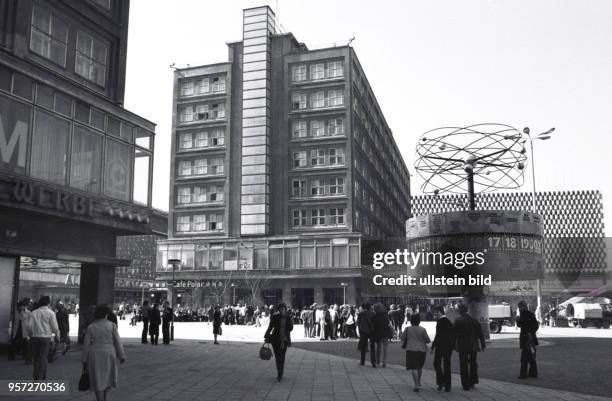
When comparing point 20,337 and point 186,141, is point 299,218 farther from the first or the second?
point 20,337

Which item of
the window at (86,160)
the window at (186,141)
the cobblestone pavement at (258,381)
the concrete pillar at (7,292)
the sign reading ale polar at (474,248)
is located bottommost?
the cobblestone pavement at (258,381)

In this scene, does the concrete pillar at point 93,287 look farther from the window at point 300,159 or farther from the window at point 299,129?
the window at point 299,129

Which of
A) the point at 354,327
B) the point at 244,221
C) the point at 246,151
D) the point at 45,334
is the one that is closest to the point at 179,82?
the point at 246,151

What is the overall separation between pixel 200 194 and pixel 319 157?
14270mm

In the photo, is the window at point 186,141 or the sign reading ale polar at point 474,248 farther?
the window at point 186,141

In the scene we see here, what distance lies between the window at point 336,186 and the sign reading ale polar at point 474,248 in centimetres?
3458

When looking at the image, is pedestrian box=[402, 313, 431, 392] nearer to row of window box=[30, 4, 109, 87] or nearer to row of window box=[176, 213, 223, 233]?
row of window box=[30, 4, 109, 87]

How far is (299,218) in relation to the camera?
206ft

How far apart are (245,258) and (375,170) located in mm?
21622

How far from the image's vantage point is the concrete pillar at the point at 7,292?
17.9 m

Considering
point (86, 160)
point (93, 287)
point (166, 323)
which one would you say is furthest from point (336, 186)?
point (86, 160)

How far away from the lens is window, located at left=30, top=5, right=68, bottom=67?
1961 centimetres

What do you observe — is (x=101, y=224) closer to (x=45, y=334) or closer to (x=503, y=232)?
(x=45, y=334)

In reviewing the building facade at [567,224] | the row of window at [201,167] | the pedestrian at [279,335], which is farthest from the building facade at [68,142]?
the building facade at [567,224]
